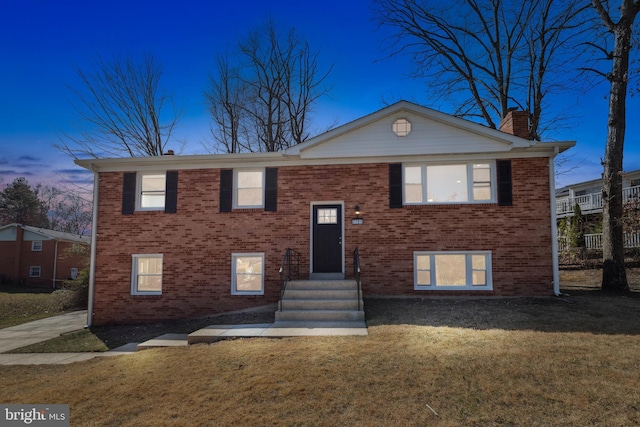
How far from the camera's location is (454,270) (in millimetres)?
10125

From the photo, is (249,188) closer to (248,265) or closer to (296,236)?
(296,236)

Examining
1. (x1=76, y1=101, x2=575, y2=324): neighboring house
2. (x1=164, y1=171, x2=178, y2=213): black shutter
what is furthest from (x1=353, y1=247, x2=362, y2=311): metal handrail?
(x1=164, y1=171, x2=178, y2=213): black shutter

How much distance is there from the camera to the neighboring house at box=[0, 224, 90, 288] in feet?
92.0

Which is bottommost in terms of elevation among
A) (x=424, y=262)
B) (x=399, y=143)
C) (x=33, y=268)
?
(x=33, y=268)

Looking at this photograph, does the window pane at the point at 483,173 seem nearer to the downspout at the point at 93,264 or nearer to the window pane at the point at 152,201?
the window pane at the point at 152,201

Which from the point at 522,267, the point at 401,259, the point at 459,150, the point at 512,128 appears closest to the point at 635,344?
the point at 522,267

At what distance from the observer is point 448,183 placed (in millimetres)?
10367

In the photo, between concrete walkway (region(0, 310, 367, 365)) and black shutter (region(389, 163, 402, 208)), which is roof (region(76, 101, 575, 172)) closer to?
black shutter (region(389, 163, 402, 208))

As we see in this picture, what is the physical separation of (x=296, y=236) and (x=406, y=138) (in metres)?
4.31

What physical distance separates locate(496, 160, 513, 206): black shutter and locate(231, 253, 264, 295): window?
710 centimetres

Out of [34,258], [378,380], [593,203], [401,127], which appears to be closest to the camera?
[378,380]

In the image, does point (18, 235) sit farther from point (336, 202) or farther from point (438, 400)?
point (438, 400)

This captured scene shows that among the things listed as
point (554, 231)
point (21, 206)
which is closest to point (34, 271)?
point (21, 206)

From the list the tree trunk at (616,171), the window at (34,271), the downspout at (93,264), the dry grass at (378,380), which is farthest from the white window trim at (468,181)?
the window at (34,271)
